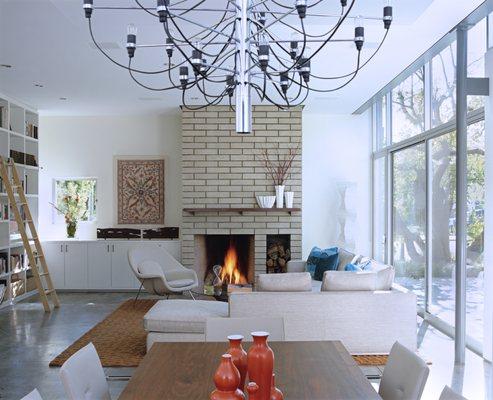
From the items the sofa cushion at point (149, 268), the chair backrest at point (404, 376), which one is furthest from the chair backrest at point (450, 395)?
the sofa cushion at point (149, 268)

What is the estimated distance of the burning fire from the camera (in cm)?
855

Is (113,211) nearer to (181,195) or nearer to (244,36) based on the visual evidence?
(181,195)

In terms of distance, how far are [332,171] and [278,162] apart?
3.59 feet

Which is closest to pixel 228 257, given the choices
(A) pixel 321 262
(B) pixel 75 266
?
(A) pixel 321 262

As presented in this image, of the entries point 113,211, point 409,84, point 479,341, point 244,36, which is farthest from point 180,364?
point 113,211

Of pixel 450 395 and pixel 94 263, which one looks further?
pixel 94 263

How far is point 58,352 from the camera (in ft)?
16.5

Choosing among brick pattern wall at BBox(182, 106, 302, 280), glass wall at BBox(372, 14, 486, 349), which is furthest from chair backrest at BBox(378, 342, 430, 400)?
brick pattern wall at BBox(182, 106, 302, 280)

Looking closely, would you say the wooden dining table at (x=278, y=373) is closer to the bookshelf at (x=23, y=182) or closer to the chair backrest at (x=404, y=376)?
the chair backrest at (x=404, y=376)

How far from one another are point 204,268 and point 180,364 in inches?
248

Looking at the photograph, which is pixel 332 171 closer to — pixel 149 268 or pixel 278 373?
pixel 149 268

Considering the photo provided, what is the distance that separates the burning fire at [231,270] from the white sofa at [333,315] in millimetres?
3721

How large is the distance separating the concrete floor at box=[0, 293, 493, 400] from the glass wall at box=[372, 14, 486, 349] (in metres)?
0.53

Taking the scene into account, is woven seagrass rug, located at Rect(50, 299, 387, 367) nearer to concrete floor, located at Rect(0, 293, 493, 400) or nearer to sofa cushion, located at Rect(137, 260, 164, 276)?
concrete floor, located at Rect(0, 293, 493, 400)
